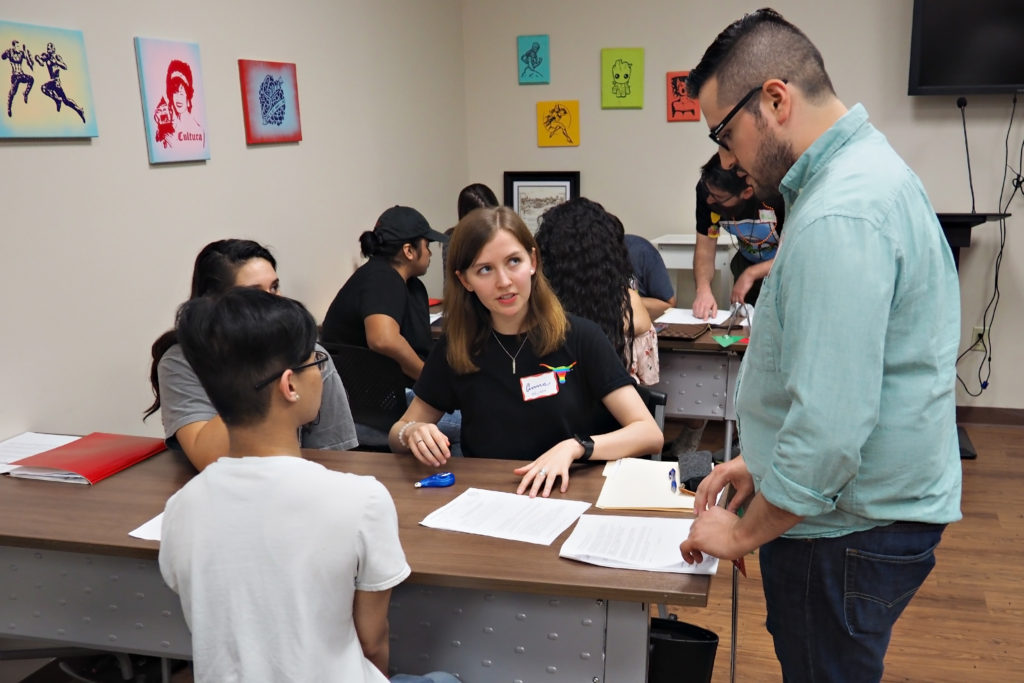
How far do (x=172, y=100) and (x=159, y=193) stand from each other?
0.32m

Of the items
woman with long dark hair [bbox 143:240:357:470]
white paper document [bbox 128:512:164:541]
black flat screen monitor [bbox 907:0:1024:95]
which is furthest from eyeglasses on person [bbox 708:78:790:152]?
black flat screen monitor [bbox 907:0:1024:95]

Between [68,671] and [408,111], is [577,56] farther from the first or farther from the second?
[68,671]

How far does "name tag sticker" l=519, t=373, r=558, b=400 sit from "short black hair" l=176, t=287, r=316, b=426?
87cm

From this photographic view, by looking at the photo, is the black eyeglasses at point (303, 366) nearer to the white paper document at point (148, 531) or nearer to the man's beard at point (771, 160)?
the white paper document at point (148, 531)

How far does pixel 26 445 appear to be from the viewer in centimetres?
221

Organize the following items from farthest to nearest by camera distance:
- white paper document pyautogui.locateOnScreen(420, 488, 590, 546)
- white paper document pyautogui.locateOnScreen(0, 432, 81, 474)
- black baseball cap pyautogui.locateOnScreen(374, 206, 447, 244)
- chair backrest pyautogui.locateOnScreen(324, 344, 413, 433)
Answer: black baseball cap pyautogui.locateOnScreen(374, 206, 447, 244) → chair backrest pyautogui.locateOnScreen(324, 344, 413, 433) → white paper document pyautogui.locateOnScreen(0, 432, 81, 474) → white paper document pyautogui.locateOnScreen(420, 488, 590, 546)

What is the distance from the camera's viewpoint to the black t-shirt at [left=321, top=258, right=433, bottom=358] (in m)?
3.18

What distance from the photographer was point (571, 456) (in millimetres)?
1892

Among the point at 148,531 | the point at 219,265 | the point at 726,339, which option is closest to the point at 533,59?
the point at 726,339

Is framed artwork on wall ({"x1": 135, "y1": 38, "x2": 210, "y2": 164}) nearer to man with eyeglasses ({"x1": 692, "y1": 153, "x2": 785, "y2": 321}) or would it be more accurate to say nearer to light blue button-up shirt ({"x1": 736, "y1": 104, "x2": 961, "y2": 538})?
man with eyeglasses ({"x1": 692, "y1": 153, "x2": 785, "y2": 321})

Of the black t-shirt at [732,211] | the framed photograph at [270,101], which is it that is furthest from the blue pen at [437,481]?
the black t-shirt at [732,211]

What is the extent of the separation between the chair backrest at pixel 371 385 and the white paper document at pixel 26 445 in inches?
35.0

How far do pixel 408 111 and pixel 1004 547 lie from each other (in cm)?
339

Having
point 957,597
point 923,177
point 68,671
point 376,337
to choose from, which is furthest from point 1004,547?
point 68,671
